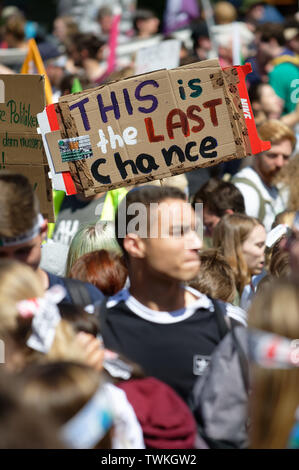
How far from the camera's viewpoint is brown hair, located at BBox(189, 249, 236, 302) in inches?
152

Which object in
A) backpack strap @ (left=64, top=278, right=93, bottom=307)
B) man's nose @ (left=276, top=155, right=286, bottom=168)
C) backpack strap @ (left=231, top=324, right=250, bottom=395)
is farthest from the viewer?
man's nose @ (left=276, top=155, right=286, bottom=168)

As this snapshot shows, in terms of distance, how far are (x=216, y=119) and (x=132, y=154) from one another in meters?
0.45

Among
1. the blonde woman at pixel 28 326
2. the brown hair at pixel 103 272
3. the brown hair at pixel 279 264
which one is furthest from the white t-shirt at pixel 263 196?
the blonde woman at pixel 28 326

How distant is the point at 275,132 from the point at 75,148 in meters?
2.67

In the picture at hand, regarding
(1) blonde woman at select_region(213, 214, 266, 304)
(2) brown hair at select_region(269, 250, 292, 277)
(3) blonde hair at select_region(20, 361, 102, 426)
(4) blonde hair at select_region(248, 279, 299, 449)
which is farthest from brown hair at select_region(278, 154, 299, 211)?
(3) blonde hair at select_region(20, 361, 102, 426)

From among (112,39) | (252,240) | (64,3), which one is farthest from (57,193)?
(64,3)

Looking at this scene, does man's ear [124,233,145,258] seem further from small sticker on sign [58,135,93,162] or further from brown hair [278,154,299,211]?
brown hair [278,154,299,211]

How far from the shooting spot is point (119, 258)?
3930 mm

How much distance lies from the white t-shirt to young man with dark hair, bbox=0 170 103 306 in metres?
2.56

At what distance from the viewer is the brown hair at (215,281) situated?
3.87 metres

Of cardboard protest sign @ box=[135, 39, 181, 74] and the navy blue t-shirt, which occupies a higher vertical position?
cardboard protest sign @ box=[135, 39, 181, 74]

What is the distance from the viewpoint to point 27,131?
164 inches

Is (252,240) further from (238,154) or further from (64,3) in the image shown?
(64,3)

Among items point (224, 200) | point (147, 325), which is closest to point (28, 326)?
point (147, 325)
